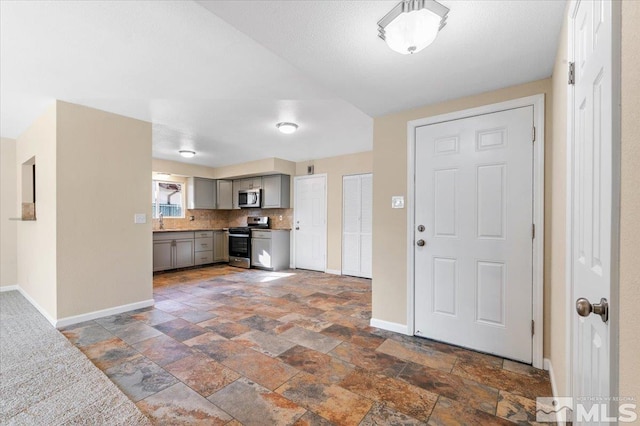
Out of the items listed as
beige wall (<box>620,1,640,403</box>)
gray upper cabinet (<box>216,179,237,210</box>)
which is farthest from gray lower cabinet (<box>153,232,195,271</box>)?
beige wall (<box>620,1,640,403</box>)

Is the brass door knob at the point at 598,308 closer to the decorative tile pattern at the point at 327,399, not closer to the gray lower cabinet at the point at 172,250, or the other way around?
the decorative tile pattern at the point at 327,399

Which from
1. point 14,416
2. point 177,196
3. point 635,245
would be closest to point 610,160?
point 635,245

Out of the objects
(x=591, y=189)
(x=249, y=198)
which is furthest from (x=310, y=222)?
(x=591, y=189)

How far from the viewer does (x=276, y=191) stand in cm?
641

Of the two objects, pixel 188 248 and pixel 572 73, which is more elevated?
pixel 572 73

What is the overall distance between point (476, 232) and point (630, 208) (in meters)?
1.98

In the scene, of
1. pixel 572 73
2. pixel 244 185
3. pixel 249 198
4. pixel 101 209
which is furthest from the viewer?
pixel 244 185

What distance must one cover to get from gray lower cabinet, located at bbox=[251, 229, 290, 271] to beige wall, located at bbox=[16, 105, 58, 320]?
3576 mm

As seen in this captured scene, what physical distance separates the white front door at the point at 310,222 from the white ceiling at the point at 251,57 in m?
2.84

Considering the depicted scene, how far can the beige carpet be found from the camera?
165 centimetres

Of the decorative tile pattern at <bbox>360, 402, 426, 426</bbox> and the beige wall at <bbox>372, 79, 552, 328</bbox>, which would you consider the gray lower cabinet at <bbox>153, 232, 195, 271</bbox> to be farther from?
the decorative tile pattern at <bbox>360, 402, 426, 426</bbox>

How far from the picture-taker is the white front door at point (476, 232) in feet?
7.59

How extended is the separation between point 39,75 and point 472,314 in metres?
4.32

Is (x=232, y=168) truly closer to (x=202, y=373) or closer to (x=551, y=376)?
(x=202, y=373)
